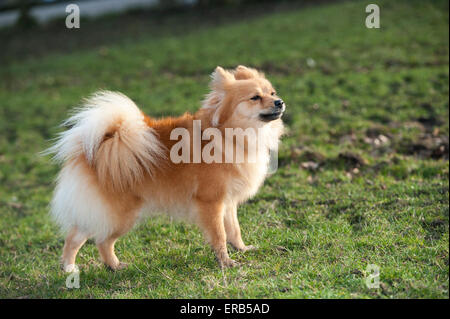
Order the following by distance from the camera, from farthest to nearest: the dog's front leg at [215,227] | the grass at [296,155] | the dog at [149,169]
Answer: the dog's front leg at [215,227]
the dog at [149,169]
the grass at [296,155]

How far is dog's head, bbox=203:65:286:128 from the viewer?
402 cm

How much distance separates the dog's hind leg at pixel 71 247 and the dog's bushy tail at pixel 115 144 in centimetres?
64

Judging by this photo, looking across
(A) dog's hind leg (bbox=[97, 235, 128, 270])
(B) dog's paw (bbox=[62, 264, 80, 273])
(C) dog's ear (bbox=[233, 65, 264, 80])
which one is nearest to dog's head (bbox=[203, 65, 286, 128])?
(C) dog's ear (bbox=[233, 65, 264, 80])

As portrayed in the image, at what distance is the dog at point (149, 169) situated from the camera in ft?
12.6

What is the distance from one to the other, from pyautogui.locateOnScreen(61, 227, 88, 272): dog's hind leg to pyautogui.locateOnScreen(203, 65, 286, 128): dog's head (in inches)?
62.7

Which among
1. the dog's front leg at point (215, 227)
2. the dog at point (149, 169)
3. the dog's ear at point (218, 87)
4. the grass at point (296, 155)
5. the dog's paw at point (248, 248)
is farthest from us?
the dog's paw at point (248, 248)

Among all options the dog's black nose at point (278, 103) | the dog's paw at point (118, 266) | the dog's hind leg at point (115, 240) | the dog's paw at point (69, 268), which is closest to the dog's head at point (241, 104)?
the dog's black nose at point (278, 103)

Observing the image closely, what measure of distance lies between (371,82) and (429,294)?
5.98 meters

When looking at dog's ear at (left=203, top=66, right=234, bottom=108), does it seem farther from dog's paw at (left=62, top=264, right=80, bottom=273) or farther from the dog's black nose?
dog's paw at (left=62, top=264, right=80, bottom=273)

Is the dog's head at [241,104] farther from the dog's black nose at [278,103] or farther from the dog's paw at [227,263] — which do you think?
the dog's paw at [227,263]

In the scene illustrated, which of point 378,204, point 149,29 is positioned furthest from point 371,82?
point 149,29

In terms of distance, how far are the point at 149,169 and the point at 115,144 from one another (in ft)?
1.17

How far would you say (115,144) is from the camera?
3.84 metres
